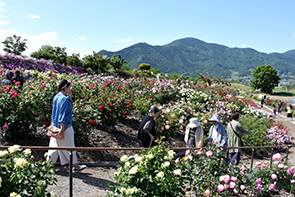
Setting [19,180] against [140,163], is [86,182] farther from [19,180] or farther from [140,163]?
[19,180]

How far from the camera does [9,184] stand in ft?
5.69

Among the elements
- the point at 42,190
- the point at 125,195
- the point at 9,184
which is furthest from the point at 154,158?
the point at 9,184

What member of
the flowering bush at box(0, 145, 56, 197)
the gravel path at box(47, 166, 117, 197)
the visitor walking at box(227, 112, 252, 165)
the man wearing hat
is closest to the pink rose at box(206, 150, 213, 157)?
the man wearing hat

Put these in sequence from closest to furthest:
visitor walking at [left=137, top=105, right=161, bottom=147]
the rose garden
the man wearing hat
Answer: the rose garden < visitor walking at [left=137, top=105, right=161, bottom=147] < the man wearing hat

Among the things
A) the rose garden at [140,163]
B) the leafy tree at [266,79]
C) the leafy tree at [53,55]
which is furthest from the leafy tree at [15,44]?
the leafy tree at [266,79]

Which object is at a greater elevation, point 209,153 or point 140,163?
point 140,163

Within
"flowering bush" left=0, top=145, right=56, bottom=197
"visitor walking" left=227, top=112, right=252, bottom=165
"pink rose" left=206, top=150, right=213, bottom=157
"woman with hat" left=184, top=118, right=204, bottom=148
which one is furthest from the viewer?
"visitor walking" left=227, top=112, right=252, bottom=165

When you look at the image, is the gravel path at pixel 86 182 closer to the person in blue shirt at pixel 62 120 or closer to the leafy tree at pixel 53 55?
the person in blue shirt at pixel 62 120

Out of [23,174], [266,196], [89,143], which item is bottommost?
[266,196]

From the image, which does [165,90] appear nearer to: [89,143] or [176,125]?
[176,125]

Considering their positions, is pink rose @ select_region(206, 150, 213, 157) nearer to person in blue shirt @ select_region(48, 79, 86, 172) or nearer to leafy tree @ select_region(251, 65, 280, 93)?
person in blue shirt @ select_region(48, 79, 86, 172)

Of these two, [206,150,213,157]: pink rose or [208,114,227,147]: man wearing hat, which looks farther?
[208,114,227,147]: man wearing hat

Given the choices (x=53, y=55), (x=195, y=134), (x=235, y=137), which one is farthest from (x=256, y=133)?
(x=53, y=55)

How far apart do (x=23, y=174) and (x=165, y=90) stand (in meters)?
8.68
